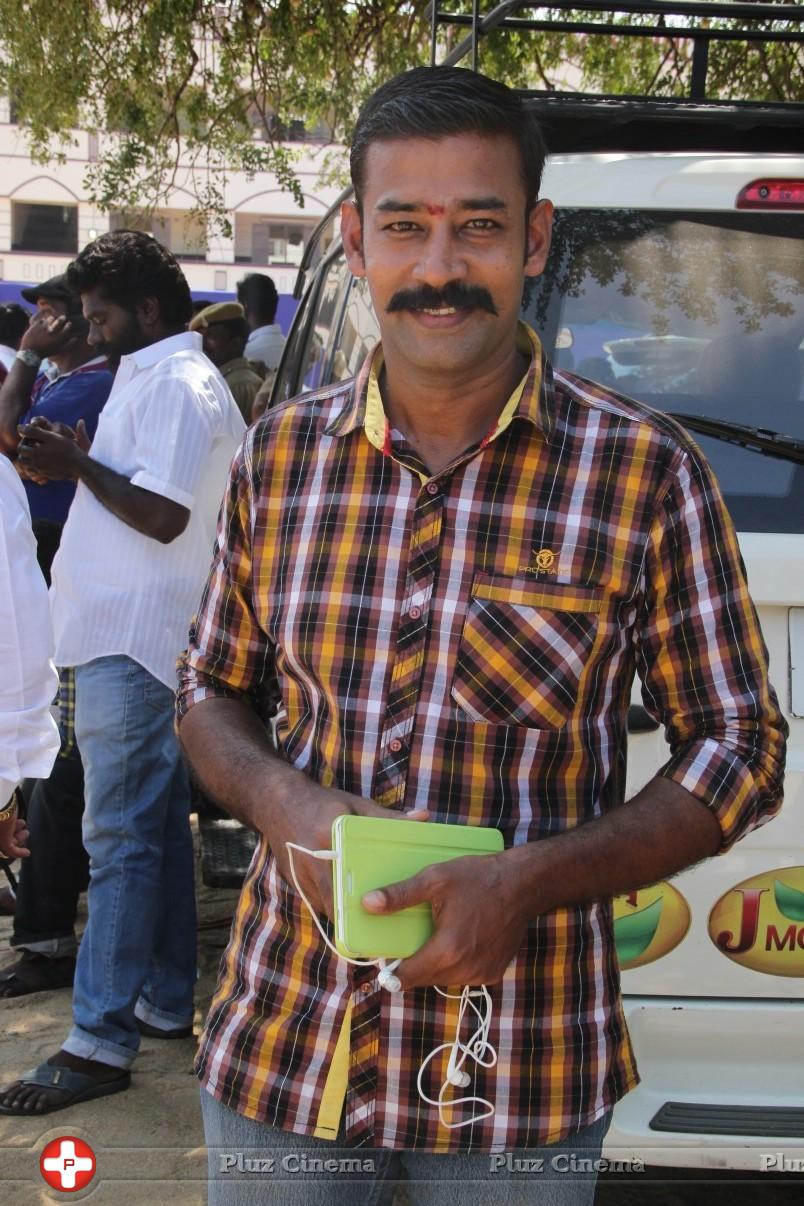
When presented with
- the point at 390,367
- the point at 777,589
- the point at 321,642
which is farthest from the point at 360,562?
the point at 777,589

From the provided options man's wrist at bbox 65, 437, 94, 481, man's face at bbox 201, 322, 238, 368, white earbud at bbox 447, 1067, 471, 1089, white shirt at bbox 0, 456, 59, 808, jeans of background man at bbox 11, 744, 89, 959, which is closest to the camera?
white earbud at bbox 447, 1067, 471, 1089

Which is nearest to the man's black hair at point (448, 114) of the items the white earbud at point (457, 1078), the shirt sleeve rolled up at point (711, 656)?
the shirt sleeve rolled up at point (711, 656)

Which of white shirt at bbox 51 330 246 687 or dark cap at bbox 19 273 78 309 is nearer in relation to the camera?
white shirt at bbox 51 330 246 687

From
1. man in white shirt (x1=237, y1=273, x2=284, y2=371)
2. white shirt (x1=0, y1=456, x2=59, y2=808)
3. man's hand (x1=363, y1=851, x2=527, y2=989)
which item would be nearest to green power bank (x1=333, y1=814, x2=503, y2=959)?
man's hand (x1=363, y1=851, x2=527, y2=989)

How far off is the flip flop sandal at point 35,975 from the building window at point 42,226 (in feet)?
108

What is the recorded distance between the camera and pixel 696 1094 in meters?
2.79

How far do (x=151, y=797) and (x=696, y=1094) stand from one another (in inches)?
73.4

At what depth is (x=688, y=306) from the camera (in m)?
3.05

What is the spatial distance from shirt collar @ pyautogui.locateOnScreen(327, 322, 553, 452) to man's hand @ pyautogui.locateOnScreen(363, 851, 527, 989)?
1.81ft

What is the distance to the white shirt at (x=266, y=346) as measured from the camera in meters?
9.61

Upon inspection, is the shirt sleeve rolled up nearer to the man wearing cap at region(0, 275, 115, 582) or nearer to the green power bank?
the green power bank

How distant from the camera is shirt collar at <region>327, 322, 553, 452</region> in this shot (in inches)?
71.1

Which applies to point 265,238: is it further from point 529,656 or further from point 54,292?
point 529,656

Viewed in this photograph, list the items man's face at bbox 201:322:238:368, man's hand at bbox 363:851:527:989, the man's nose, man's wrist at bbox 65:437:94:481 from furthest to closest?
man's face at bbox 201:322:238:368 → man's wrist at bbox 65:437:94:481 → the man's nose → man's hand at bbox 363:851:527:989
